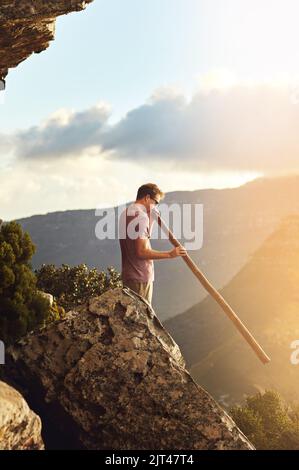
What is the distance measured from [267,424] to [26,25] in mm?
36176

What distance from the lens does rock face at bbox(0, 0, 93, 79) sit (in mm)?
10484

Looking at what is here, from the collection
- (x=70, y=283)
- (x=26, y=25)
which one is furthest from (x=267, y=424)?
(x=26, y=25)

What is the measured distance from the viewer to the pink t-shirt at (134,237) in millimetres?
11711

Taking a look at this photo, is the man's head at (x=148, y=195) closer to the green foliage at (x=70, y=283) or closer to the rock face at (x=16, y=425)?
the rock face at (x=16, y=425)

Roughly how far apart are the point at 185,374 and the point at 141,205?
368 centimetres

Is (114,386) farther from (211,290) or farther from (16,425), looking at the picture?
(211,290)

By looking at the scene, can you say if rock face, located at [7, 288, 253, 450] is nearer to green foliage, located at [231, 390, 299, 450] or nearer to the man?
the man

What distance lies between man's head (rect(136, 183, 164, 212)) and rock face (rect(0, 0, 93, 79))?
3.83 m


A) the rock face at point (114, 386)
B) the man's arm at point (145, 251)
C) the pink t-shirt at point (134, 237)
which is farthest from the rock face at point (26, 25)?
the rock face at point (114, 386)

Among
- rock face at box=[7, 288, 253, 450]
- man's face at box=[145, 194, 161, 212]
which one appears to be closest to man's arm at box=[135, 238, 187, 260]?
man's face at box=[145, 194, 161, 212]

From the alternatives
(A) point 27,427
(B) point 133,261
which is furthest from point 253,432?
(A) point 27,427

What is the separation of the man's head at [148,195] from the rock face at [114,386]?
1.95 m

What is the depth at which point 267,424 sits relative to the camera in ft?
132

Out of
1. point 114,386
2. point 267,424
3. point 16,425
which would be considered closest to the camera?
point 16,425
